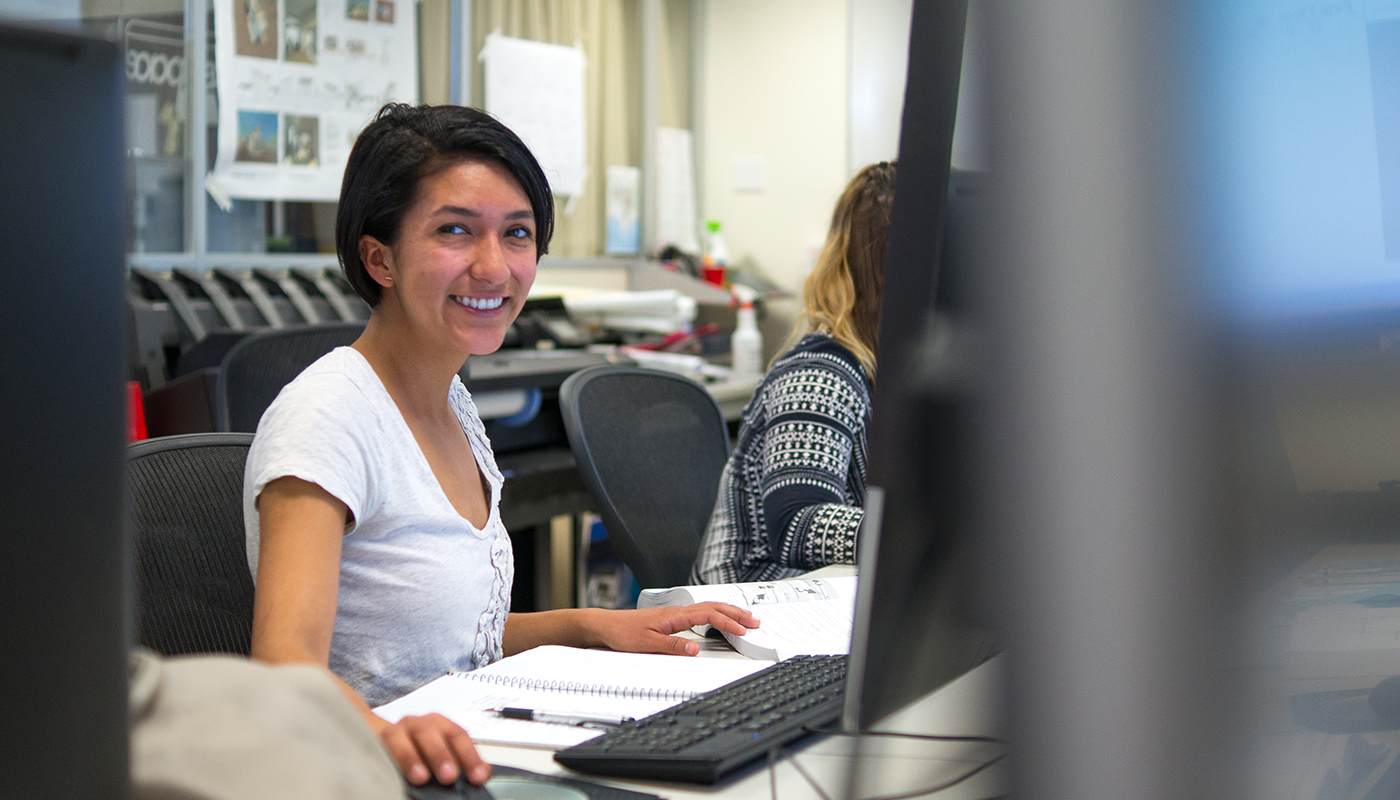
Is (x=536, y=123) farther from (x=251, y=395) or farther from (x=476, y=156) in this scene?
(x=476, y=156)

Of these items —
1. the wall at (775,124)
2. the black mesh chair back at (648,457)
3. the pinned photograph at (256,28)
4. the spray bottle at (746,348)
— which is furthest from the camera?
the wall at (775,124)

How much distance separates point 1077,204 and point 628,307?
3029mm

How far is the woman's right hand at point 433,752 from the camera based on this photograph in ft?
2.35

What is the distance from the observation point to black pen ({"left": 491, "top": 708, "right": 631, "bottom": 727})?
866 millimetres

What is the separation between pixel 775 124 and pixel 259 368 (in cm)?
260

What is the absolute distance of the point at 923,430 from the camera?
44 cm

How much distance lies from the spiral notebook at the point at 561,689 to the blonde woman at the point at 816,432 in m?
0.51

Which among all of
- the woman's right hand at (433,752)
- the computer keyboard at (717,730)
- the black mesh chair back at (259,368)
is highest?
the black mesh chair back at (259,368)

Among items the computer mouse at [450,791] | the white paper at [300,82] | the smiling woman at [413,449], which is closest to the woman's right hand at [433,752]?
the computer mouse at [450,791]

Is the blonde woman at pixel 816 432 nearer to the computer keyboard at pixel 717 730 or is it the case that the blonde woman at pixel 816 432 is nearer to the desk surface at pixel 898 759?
the computer keyboard at pixel 717 730

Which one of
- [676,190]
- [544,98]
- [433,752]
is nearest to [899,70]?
[433,752]

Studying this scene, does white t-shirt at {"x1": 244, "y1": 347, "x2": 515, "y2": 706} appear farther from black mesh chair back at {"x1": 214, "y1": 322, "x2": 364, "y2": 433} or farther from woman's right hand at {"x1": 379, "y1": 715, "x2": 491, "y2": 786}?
black mesh chair back at {"x1": 214, "y1": 322, "x2": 364, "y2": 433}

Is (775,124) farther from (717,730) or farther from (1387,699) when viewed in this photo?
(1387,699)

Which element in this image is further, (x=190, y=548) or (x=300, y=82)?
(x=300, y=82)
